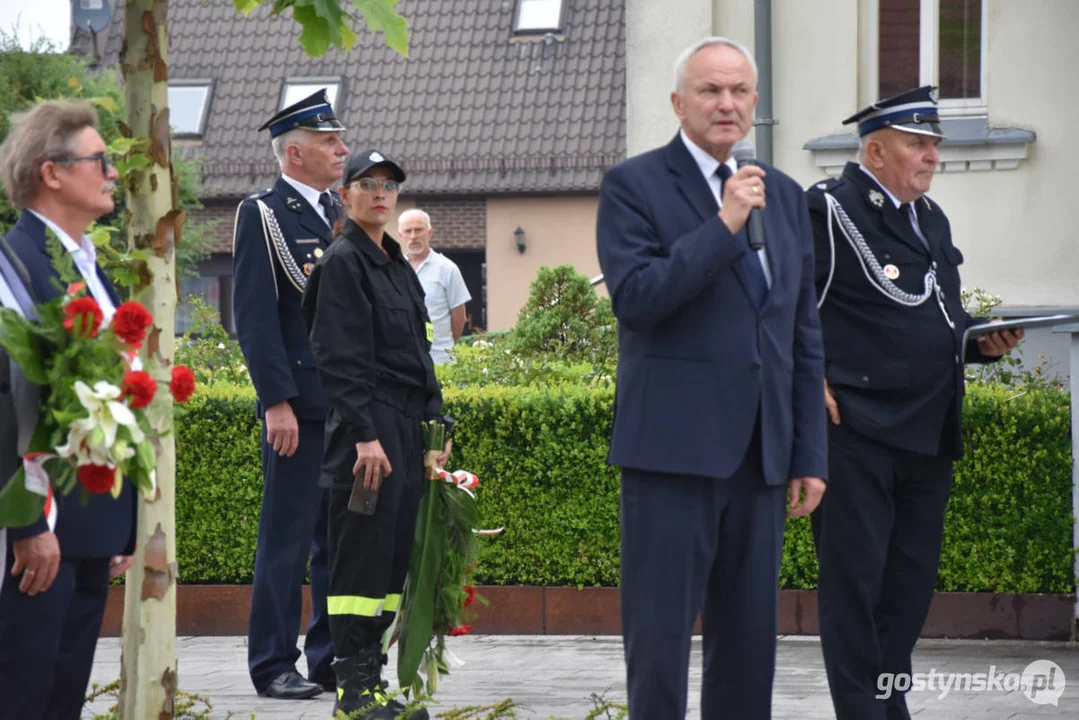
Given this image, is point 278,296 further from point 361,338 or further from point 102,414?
point 102,414

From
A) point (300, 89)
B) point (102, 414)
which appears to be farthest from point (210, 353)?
point (300, 89)

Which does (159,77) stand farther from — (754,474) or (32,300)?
(754,474)

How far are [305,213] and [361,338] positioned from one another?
1.21 metres

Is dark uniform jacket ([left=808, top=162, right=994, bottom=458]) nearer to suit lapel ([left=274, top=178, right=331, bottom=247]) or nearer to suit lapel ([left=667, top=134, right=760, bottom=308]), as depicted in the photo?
suit lapel ([left=667, top=134, right=760, bottom=308])

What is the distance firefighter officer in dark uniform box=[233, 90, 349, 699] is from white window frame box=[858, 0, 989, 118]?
7.57 metres

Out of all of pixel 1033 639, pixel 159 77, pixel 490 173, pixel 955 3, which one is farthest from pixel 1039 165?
pixel 490 173

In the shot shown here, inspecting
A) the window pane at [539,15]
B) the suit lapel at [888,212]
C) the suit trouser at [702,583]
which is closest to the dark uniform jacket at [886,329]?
the suit lapel at [888,212]

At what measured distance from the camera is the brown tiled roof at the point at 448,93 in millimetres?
29438


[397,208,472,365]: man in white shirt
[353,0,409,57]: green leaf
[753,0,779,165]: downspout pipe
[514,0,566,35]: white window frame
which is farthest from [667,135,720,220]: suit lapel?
[514,0,566,35]: white window frame

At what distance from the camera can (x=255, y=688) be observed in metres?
6.46

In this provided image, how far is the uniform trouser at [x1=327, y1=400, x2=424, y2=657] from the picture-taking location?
556cm

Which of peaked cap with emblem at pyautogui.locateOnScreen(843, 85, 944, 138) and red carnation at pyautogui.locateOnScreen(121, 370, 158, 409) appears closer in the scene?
red carnation at pyautogui.locateOnScreen(121, 370, 158, 409)

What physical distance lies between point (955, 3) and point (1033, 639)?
7.40m

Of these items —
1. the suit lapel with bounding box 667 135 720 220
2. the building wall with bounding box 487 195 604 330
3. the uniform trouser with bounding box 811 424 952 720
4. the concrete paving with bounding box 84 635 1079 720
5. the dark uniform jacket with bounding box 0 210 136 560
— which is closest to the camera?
the dark uniform jacket with bounding box 0 210 136 560
